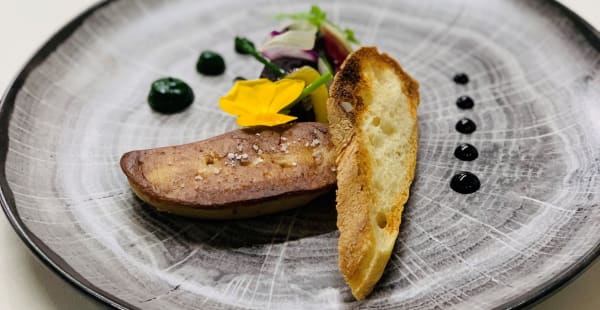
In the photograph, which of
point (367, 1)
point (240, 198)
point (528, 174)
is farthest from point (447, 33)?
point (240, 198)

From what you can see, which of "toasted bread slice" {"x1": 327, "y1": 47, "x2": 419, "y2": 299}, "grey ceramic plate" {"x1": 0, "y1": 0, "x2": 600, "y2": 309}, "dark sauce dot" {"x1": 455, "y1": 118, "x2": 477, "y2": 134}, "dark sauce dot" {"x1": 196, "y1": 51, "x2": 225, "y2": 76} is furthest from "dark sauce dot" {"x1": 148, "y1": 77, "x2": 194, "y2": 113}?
"dark sauce dot" {"x1": 455, "y1": 118, "x2": 477, "y2": 134}

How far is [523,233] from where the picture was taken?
2.24m

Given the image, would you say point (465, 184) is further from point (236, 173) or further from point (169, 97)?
point (169, 97)

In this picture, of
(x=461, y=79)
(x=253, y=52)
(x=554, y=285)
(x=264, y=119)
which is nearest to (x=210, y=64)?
(x=253, y=52)

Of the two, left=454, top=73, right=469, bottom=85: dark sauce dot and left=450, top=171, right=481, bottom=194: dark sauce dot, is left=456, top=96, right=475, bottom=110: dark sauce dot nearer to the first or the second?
left=454, top=73, right=469, bottom=85: dark sauce dot

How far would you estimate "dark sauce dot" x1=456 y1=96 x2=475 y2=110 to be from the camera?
295cm

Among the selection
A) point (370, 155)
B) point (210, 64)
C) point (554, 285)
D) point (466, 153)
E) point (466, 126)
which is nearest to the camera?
point (554, 285)

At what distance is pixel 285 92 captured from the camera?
2.68m

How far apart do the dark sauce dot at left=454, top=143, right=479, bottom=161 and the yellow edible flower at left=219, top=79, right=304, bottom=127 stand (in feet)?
2.17

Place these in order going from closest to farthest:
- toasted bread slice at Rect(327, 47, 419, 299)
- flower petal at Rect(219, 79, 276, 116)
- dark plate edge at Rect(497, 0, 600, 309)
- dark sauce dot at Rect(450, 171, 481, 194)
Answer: dark plate edge at Rect(497, 0, 600, 309) → toasted bread slice at Rect(327, 47, 419, 299) → dark sauce dot at Rect(450, 171, 481, 194) → flower petal at Rect(219, 79, 276, 116)

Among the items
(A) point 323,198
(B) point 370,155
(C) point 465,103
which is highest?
(B) point 370,155

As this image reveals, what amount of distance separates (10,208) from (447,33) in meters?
2.20

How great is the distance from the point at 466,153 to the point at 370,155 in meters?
0.53

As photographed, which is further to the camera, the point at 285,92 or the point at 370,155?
the point at 285,92
